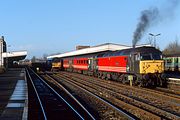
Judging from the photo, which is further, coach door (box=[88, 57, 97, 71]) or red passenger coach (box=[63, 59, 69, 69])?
red passenger coach (box=[63, 59, 69, 69])

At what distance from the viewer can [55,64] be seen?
71188 mm

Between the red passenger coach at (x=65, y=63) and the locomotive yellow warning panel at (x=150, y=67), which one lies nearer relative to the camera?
the locomotive yellow warning panel at (x=150, y=67)

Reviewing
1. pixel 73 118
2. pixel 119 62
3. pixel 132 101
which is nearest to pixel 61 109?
pixel 73 118

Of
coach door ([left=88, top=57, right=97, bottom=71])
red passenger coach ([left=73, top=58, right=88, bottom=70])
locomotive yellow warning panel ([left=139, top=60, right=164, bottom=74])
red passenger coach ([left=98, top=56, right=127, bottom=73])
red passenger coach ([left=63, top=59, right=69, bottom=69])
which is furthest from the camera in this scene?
red passenger coach ([left=63, top=59, right=69, bottom=69])

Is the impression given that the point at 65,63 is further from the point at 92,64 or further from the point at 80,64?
the point at 92,64

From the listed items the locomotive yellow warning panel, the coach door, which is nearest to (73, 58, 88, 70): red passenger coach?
the coach door

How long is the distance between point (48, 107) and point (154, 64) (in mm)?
10986

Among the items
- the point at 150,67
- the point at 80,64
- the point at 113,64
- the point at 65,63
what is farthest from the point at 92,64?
the point at 65,63

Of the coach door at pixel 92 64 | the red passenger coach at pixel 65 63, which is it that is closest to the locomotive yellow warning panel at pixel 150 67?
the coach door at pixel 92 64

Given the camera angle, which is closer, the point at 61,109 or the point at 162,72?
the point at 61,109

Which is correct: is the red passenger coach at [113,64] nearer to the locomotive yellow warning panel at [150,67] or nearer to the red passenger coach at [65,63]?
the locomotive yellow warning panel at [150,67]

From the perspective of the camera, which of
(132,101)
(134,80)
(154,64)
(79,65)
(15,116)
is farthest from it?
(79,65)

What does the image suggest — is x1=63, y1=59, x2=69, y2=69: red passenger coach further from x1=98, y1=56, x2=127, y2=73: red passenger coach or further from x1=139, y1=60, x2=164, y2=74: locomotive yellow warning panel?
x1=139, y1=60, x2=164, y2=74: locomotive yellow warning panel

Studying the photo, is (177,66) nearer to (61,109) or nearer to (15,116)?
(61,109)
